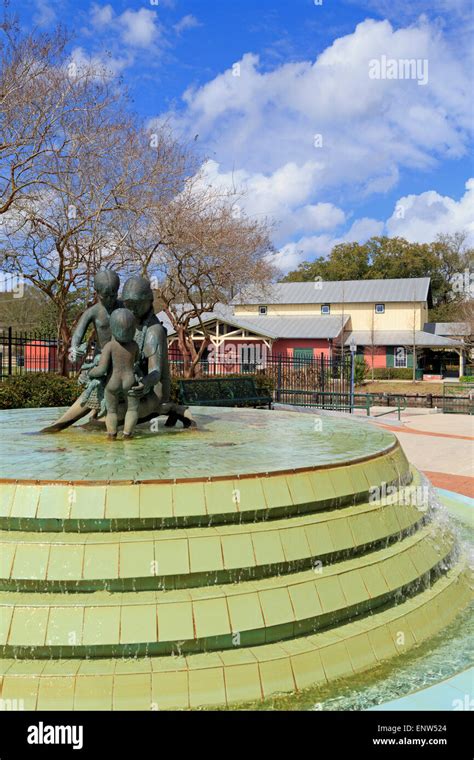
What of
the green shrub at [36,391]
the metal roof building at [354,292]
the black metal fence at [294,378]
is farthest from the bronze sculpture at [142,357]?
the metal roof building at [354,292]

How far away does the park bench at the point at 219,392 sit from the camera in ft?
41.5

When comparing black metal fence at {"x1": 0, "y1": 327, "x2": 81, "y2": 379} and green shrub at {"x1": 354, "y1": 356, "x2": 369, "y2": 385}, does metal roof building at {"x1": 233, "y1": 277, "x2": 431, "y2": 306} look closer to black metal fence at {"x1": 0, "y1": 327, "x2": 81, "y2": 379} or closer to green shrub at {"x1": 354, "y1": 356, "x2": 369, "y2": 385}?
green shrub at {"x1": 354, "y1": 356, "x2": 369, "y2": 385}

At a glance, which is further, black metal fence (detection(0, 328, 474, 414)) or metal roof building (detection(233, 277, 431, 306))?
metal roof building (detection(233, 277, 431, 306))

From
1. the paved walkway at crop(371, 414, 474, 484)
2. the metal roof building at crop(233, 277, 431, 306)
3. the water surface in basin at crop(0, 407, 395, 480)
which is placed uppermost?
the metal roof building at crop(233, 277, 431, 306)

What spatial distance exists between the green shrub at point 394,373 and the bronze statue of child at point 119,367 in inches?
1575

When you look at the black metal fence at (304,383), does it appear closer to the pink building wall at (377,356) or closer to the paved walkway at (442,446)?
the paved walkway at (442,446)

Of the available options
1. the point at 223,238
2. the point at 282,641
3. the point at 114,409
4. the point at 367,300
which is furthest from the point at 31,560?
the point at 367,300

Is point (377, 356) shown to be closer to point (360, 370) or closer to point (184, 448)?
point (360, 370)

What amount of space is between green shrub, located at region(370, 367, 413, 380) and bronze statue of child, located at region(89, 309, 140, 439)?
4001 cm

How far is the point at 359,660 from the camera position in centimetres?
432

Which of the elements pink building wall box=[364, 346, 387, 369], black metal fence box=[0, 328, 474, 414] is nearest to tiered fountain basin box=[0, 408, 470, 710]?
black metal fence box=[0, 328, 474, 414]

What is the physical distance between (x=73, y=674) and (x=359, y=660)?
2.00 meters

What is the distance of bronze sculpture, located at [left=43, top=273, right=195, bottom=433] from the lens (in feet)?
23.1
